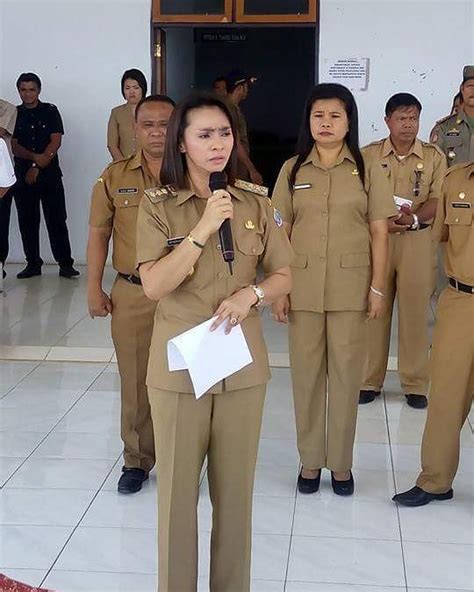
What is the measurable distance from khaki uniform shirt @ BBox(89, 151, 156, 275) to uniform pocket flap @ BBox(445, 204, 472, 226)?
1.08 metres

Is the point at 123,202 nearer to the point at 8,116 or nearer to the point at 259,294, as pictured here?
the point at 259,294

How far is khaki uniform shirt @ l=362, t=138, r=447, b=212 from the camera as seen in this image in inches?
174

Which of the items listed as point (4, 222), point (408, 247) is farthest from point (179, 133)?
point (4, 222)

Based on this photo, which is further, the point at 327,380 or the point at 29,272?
the point at 29,272

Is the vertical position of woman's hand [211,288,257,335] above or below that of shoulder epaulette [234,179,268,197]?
below

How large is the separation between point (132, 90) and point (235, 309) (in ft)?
16.4

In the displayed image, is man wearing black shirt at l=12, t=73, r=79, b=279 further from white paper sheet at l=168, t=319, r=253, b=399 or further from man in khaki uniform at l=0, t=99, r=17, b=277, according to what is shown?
white paper sheet at l=168, t=319, r=253, b=399

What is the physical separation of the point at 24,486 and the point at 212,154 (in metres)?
1.85

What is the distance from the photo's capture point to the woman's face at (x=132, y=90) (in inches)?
272

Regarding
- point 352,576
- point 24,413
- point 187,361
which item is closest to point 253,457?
point 187,361

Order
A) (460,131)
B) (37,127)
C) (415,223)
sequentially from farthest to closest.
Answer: (37,127)
(460,131)
(415,223)

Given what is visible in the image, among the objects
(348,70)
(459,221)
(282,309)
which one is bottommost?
(282,309)

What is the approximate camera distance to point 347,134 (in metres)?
3.29

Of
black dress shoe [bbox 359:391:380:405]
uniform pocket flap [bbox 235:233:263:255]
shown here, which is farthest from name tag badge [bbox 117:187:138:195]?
black dress shoe [bbox 359:391:380:405]
